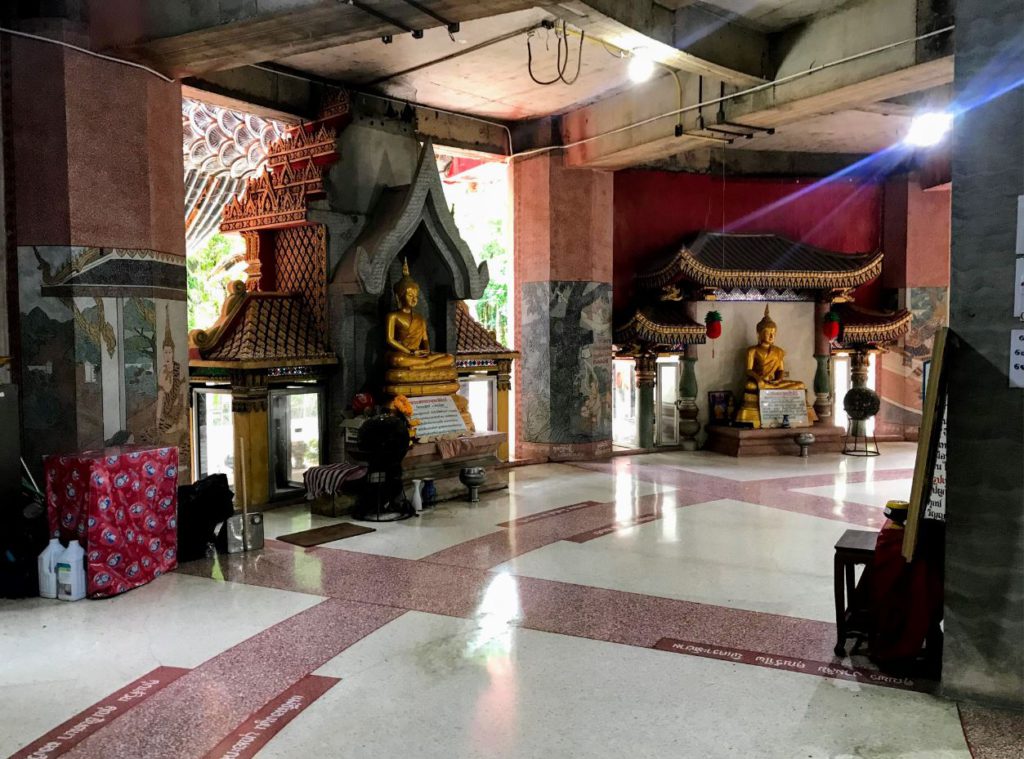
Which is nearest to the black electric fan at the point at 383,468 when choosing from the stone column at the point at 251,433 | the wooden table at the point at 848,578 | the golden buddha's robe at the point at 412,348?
the golden buddha's robe at the point at 412,348

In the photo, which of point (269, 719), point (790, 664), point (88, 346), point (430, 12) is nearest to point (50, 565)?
point (88, 346)

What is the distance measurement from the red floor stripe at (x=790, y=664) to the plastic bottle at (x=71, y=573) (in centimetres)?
368

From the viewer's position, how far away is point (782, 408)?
1202 centimetres

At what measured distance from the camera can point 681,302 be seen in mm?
12078

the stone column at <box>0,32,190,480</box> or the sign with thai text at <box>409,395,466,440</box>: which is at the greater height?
the stone column at <box>0,32,190,480</box>

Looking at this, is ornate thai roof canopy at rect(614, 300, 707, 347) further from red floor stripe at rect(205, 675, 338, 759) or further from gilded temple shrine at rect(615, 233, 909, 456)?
red floor stripe at rect(205, 675, 338, 759)

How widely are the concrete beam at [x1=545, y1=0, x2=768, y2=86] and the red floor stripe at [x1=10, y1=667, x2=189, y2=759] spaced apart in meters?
5.04

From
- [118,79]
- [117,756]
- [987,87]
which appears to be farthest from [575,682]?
[118,79]

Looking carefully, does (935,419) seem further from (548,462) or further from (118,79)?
(548,462)

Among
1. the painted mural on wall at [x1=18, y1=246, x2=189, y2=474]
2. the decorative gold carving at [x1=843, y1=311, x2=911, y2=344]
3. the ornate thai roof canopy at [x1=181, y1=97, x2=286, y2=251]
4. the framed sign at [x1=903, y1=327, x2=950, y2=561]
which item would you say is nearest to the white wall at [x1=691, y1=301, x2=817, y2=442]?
the decorative gold carving at [x1=843, y1=311, x2=911, y2=344]

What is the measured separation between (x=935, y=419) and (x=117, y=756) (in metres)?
3.88

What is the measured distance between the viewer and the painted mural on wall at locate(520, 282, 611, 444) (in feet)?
36.1

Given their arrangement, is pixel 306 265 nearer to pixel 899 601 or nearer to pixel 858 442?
pixel 899 601

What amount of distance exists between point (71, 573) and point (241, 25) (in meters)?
3.88
